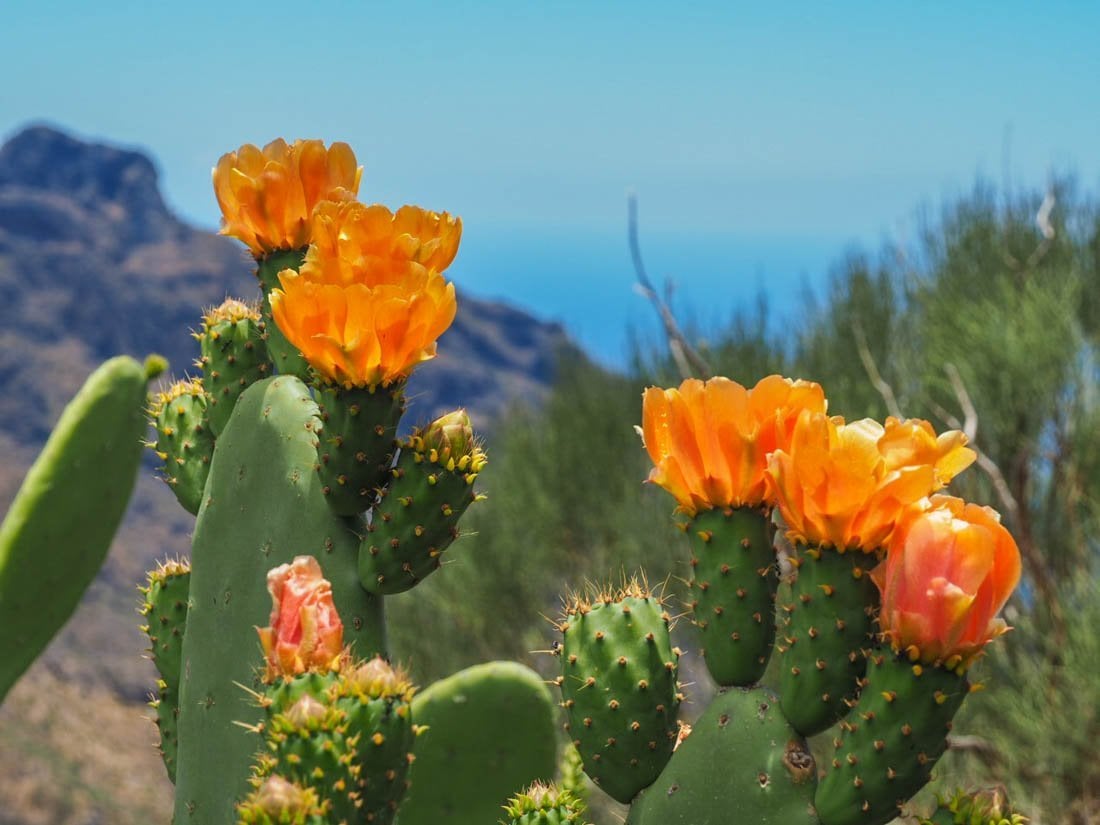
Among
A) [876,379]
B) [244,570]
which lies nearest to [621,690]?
[244,570]

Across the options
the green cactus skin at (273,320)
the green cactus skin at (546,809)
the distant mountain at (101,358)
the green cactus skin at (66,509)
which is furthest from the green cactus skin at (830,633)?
the distant mountain at (101,358)

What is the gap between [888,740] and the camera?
0.96 m

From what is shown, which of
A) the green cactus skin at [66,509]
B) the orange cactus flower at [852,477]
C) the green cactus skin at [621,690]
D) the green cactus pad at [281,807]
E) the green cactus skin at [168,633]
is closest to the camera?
the green cactus pad at [281,807]

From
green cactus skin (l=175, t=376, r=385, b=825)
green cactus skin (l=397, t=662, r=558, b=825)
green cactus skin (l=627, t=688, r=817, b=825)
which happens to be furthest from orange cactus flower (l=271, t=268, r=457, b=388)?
green cactus skin (l=397, t=662, r=558, b=825)

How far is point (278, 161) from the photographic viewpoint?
1.32 meters

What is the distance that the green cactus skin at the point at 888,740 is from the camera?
0.96m

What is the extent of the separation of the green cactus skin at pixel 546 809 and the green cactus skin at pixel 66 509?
47.5 inches

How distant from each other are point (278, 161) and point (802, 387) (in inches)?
23.8

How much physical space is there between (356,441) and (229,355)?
13.6 inches

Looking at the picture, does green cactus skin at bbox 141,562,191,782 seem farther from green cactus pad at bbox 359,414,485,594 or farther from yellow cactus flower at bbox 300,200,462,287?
yellow cactus flower at bbox 300,200,462,287

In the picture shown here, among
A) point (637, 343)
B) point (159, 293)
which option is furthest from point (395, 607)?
point (159, 293)

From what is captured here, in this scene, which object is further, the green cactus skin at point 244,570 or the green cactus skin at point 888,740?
the green cactus skin at point 244,570

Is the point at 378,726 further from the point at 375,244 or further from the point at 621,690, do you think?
the point at 375,244

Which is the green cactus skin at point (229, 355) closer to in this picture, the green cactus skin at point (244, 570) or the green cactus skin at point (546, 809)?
the green cactus skin at point (244, 570)
